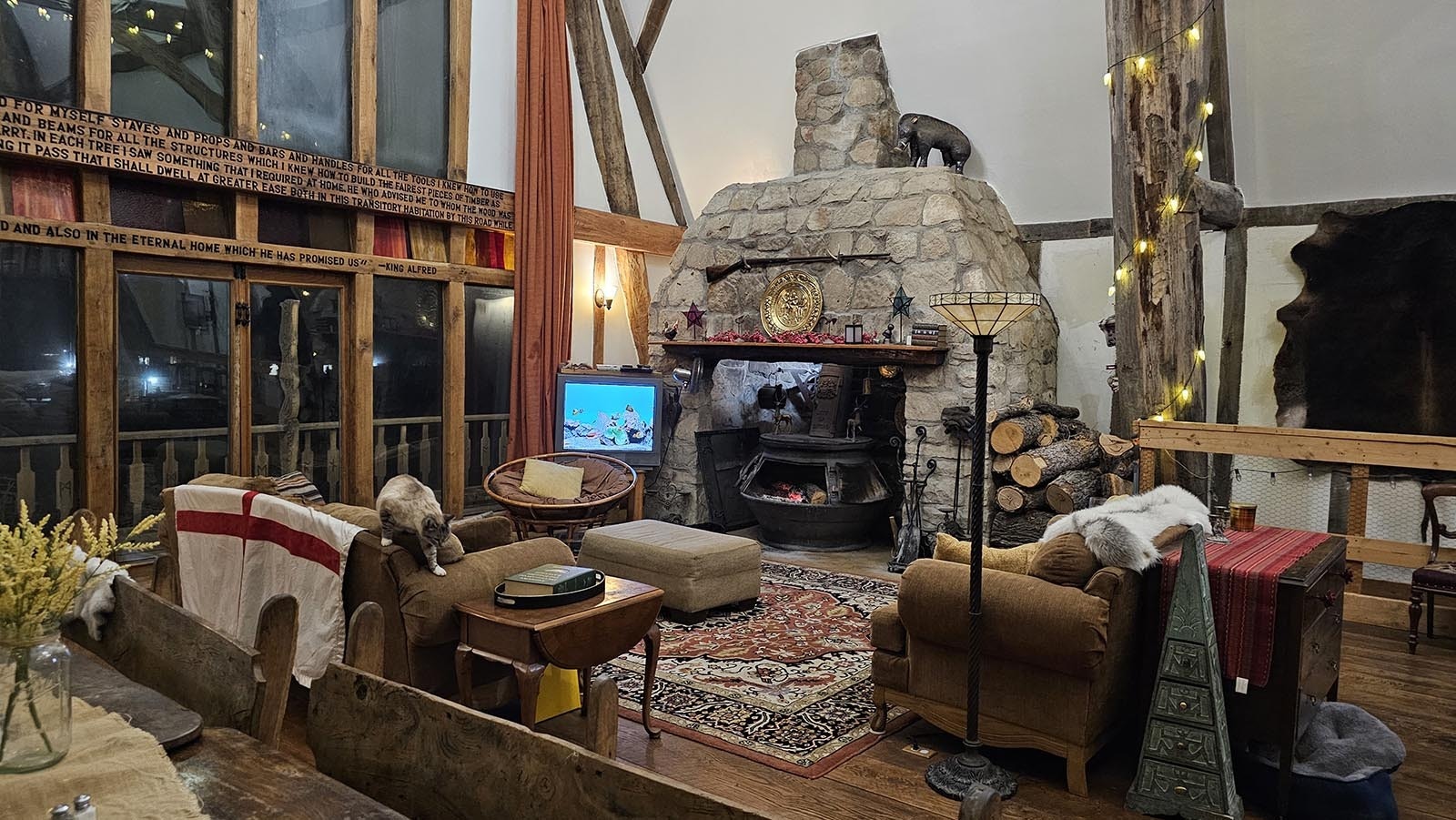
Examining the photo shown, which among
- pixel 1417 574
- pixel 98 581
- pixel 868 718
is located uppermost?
pixel 98 581

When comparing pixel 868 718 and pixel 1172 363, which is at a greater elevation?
pixel 1172 363

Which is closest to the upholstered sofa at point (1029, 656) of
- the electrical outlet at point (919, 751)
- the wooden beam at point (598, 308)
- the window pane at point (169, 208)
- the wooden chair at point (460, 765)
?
the electrical outlet at point (919, 751)

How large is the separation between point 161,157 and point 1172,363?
529 centimetres

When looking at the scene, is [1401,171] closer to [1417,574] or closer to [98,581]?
[1417,574]

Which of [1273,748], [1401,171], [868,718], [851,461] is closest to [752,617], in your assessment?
[868,718]

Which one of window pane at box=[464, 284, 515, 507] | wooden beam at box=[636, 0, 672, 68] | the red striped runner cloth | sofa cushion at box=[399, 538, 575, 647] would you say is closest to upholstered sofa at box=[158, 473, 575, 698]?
sofa cushion at box=[399, 538, 575, 647]

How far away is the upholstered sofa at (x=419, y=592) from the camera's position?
122 inches

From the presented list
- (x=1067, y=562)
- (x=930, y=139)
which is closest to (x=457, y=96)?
(x=930, y=139)

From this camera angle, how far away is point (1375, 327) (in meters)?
5.66

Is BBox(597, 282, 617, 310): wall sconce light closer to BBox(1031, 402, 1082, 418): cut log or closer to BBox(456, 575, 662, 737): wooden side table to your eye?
BBox(1031, 402, 1082, 418): cut log

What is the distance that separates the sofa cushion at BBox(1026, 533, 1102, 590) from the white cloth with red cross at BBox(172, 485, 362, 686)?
90.7 inches

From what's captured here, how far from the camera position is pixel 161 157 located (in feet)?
16.4

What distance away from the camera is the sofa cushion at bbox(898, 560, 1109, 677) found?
9.70 feet

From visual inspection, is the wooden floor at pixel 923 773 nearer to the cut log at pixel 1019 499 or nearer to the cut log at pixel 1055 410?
the cut log at pixel 1019 499
